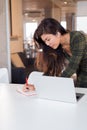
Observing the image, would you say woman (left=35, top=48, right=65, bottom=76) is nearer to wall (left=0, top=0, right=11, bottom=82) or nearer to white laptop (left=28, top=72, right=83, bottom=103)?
white laptop (left=28, top=72, right=83, bottom=103)

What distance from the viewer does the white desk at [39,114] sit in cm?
123

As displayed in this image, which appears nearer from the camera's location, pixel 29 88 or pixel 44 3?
pixel 29 88

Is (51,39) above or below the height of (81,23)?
below

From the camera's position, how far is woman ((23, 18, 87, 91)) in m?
1.84

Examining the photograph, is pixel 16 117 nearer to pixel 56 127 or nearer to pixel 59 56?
pixel 56 127

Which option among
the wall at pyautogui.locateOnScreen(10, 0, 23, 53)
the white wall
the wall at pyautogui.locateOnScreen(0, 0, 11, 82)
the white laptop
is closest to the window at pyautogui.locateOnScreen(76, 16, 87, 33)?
the white wall

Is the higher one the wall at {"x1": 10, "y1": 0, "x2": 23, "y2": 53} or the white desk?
the wall at {"x1": 10, "y1": 0, "x2": 23, "y2": 53}

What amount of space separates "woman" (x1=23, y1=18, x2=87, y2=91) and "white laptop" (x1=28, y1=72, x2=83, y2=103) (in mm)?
194

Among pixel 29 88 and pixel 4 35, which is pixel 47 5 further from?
pixel 29 88

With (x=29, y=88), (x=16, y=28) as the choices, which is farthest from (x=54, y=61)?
(x=16, y=28)

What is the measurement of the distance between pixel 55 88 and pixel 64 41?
0.49 meters

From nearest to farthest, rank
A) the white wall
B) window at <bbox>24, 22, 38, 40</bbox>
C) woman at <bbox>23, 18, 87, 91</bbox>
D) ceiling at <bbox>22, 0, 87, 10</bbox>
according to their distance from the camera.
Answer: woman at <bbox>23, 18, 87, 91</bbox> < the white wall < ceiling at <bbox>22, 0, 87, 10</bbox> < window at <bbox>24, 22, 38, 40</bbox>

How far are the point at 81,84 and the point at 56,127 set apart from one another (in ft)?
3.46

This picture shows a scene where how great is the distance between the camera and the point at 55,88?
1.67 meters
